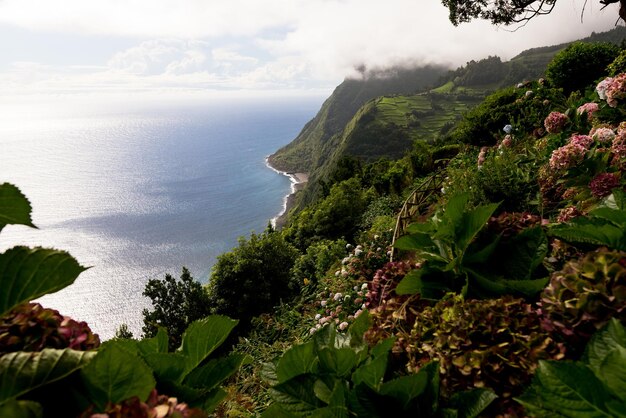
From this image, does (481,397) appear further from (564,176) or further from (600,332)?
(564,176)

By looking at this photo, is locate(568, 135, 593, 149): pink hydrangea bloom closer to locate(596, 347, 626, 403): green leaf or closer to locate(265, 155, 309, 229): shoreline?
locate(596, 347, 626, 403): green leaf

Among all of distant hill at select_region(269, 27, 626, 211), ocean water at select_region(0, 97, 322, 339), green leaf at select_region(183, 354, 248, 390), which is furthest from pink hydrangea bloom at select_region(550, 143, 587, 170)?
distant hill at select_region(269, 27, 626, 211)

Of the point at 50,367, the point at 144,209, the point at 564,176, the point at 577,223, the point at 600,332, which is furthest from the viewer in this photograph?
the point at 144,209

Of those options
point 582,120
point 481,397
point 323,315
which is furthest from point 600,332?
point 582,120

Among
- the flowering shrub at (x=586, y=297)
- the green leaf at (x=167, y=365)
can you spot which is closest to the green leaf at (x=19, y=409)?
the green leaf at (x=167, y=365)

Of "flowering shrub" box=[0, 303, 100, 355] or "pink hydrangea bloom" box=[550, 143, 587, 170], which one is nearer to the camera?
"flowering shrub" box=[0, 303, 100, 355]

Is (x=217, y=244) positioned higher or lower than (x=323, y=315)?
lower
